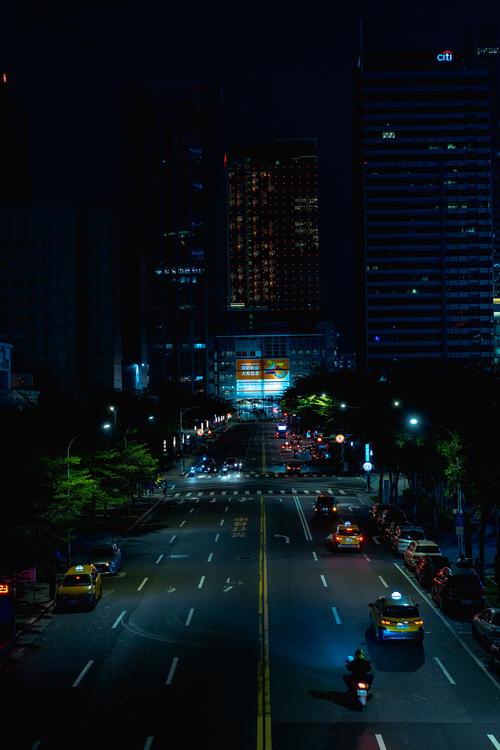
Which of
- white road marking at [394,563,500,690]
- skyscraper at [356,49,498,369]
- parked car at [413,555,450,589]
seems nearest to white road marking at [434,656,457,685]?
white road marking at [394,563,500,690]

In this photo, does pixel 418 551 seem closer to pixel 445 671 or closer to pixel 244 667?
pixel 445 671

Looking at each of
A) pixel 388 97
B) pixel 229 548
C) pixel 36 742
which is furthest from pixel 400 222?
pixel 36 742

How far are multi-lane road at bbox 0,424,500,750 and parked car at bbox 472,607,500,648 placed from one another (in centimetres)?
56

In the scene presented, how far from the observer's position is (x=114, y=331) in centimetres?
14312

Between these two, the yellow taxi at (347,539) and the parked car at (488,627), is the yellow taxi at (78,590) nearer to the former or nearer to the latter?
the parked car at (488,627)

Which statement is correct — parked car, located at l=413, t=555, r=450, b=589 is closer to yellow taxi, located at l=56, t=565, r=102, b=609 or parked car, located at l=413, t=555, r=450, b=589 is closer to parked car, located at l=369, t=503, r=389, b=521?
yellow taxi, located at l=56, t=565, r=102, b=609

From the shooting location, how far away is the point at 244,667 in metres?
22.9

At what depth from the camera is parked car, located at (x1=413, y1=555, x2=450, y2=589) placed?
3366 cm

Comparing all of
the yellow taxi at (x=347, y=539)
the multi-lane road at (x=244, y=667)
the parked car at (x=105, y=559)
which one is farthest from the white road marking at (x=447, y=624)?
the parked car at (x=105, y=559)

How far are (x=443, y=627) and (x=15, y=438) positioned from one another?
19.5 metres

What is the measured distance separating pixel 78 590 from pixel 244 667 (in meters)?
10.1

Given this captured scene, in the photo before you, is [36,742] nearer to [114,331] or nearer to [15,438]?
[15,438]

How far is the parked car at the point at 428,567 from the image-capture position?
110ft

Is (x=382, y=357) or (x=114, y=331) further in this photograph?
(x=382, y=357)
